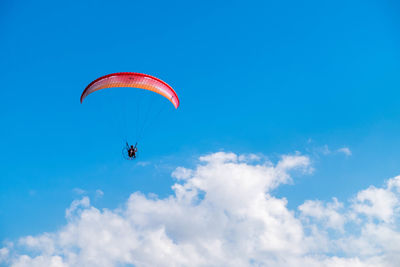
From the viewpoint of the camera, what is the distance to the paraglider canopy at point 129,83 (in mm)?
29047

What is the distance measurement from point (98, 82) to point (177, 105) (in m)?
8.89

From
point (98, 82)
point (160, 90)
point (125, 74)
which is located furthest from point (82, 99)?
point (160, 90)

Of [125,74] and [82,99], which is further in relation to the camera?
[82,99]

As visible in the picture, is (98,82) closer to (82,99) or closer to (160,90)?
(82,99)

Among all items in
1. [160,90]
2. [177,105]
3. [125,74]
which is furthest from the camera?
[177,105]

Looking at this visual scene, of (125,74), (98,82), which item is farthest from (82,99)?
(125,74)

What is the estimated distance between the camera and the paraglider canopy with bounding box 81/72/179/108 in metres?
29.0

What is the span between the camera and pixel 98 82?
29.5 meters

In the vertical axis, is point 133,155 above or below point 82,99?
below

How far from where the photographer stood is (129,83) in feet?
97.9

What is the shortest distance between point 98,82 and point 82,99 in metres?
3.43

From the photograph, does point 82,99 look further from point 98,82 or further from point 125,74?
point 125,74

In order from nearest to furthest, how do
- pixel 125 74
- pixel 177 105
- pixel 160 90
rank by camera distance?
pixel 125 74 → pixel 160 90 → pixel 177 105

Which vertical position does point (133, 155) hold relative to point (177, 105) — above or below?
below
